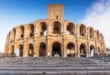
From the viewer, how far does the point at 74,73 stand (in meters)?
9.84

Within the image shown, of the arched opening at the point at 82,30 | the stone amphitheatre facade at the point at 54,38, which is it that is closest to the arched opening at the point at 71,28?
the stone amphitheatre facade at the point at 54,38

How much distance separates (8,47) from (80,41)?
16.0 meters

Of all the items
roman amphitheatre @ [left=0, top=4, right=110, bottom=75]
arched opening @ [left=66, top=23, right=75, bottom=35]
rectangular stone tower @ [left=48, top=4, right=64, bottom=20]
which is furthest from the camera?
rectangular stone tower @ [left=48, top=4, right=64, bottom=20]

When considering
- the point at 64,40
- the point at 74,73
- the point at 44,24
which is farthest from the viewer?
the point at 44,24

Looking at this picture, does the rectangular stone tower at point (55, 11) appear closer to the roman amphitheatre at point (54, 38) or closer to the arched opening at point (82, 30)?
the roman amphitheatre at point (54, 38)

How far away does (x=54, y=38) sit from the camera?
117ft

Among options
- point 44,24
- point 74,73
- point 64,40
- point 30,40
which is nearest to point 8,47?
point 30,40

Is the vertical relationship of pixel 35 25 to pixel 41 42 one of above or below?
above

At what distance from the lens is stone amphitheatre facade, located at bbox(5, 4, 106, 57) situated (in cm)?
3559

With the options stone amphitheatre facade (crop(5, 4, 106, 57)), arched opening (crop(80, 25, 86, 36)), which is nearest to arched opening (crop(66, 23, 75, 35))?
stone amphitheatre facade (crop(5, 4, 106, 57))

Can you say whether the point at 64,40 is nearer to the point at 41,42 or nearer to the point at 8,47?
the point at 41,42

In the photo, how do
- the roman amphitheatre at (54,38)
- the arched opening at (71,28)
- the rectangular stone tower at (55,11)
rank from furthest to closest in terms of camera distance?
1. the rectangular stone tower at (55,11)
2. the arched opening at (71,28)
3. the roman amphitheatre at (54,38)

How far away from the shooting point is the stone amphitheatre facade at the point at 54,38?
35.6 meters

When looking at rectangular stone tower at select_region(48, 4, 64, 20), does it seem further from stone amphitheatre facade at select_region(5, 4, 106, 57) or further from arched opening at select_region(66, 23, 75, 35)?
arched opening at select_region(66, 23, 75, 35)
